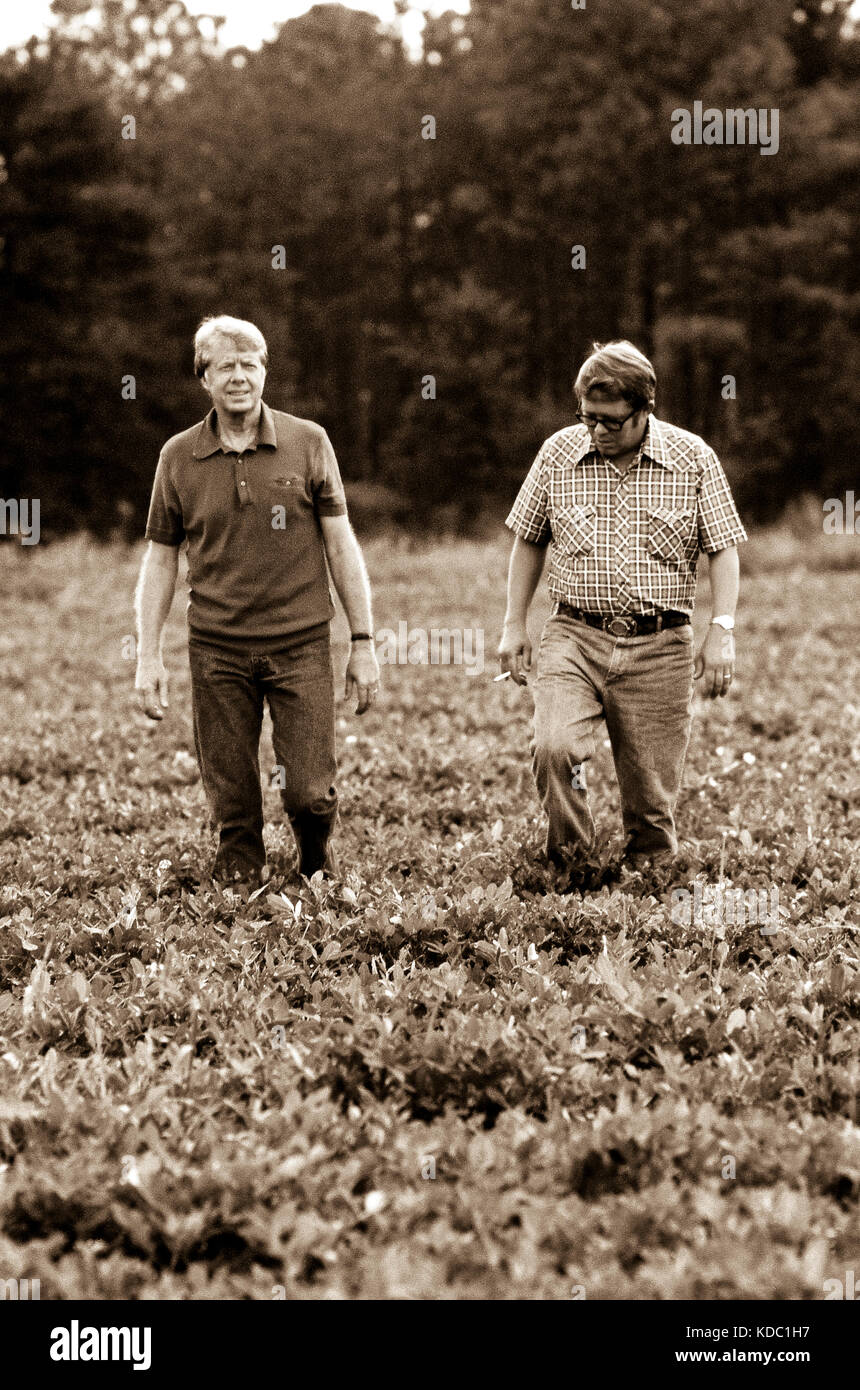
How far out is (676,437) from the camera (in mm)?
5238

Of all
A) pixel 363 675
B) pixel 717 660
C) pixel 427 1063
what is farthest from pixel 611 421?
pixel 427 1063

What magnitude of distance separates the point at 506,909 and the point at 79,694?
6.39 meters

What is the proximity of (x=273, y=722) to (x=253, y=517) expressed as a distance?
2.65ft

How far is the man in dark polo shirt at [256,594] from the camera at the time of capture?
513cm

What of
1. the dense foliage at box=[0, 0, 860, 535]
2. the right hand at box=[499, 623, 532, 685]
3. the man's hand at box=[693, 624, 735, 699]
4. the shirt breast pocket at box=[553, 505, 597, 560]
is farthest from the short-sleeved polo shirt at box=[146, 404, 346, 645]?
the dense foliage at box=[0, 0, 860, 535]

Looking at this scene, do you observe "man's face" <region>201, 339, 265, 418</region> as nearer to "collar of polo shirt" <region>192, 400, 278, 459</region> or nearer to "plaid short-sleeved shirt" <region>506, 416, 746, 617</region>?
"collar of polo shirt" <region>192, 400, 278, 459</region>

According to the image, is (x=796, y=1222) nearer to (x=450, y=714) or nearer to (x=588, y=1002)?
(x=588, y=1002)

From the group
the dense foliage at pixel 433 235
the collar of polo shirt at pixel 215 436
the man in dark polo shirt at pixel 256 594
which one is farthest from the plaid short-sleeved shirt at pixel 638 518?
the dense foliage at pixel 433 235

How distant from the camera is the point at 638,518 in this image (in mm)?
5176

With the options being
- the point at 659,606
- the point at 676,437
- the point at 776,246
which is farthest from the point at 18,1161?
the point at 776,246

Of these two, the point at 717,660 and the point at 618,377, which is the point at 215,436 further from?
the point at 717,660

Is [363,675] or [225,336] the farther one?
[363,675]

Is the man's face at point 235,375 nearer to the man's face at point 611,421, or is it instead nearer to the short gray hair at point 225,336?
the short gray hair at point 225,336

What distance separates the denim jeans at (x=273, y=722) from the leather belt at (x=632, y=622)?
1032 mm
